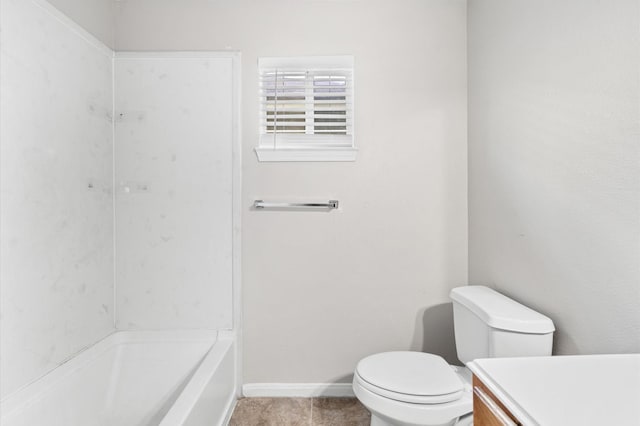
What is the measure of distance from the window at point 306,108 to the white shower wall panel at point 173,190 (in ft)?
0.74

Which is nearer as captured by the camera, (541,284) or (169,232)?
(541,284)

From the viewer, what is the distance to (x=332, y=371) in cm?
207

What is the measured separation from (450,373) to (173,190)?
5.55 feet

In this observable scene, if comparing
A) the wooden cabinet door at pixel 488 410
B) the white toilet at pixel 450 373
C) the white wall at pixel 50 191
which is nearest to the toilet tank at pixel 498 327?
the white toilet at pixel 450 373

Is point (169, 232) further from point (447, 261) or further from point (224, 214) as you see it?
point (447, 261)

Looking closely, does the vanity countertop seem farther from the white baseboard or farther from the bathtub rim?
the bathtub rim

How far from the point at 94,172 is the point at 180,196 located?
43cm

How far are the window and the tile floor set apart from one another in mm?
1369

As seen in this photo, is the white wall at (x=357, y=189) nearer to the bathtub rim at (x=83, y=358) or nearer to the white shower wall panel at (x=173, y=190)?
the white shower wall panel at (x=173, y=190)

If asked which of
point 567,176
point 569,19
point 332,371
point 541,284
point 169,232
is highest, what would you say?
point 569,19

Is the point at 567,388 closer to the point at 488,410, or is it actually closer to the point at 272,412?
the point at 488,410

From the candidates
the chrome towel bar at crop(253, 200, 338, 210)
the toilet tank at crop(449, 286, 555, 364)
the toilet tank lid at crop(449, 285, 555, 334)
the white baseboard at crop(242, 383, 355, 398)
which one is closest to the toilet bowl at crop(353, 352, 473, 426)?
the toilet tank at crop(449, 286, 555, 364)

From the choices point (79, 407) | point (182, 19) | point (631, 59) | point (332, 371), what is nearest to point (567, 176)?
point (631, 59)

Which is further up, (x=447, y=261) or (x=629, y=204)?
(x=629, y=204)
